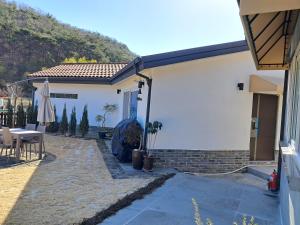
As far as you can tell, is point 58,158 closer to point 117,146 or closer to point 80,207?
point 117,146

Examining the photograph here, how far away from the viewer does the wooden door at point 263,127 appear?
12906mm

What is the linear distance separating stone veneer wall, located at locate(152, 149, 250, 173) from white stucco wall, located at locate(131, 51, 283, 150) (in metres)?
0.18

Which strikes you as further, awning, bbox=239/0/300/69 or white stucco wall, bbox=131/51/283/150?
white stucco wall, bbox=131/51/283/150

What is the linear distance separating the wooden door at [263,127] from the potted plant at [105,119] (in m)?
8.95

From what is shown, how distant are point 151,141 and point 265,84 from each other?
4.56 metres

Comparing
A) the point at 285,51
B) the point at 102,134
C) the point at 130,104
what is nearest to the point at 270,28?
the point at 285,51

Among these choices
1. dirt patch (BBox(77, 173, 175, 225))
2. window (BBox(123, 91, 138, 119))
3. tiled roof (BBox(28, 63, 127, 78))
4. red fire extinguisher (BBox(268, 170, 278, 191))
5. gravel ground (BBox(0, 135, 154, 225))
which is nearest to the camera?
dirt patch (BBox(77, 173, 175, 225))

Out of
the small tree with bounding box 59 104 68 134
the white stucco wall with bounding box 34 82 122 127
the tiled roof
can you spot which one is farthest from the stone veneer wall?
the small tree with bounding box 59 104 68 134

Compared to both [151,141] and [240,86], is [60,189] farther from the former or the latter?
[240,86]

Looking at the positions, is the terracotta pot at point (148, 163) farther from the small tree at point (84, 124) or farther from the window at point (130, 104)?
the small tree at point (84, 124)

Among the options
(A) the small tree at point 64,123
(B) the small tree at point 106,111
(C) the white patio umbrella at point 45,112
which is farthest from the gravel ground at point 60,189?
(A) the small tree at point 64,123

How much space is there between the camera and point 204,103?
38.7 ft

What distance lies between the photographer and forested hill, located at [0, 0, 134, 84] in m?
45.1

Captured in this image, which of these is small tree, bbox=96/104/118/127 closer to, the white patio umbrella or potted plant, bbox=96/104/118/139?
potted plant, bbox=96/104/118/139
